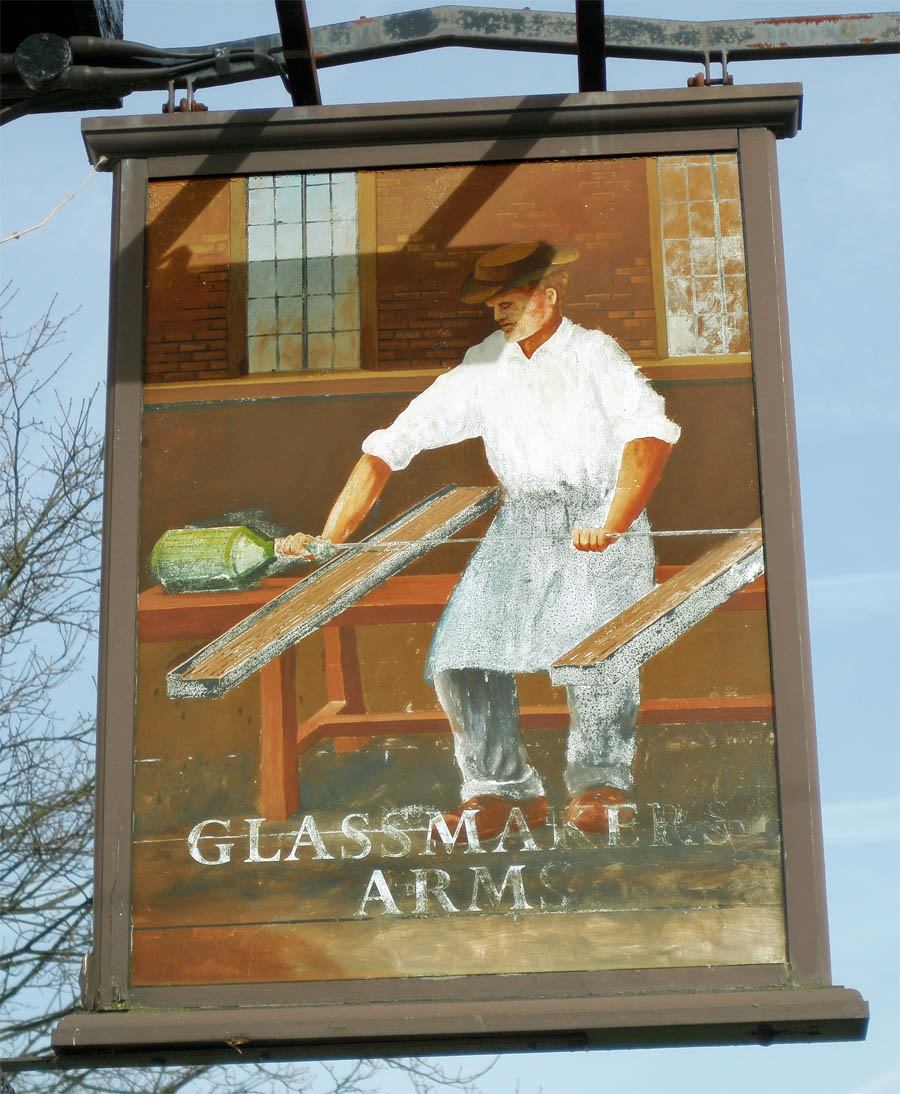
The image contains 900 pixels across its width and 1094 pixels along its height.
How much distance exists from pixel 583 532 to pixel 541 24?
239cm

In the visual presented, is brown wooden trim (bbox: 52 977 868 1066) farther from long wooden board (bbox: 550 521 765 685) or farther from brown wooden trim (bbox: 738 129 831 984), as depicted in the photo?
long wooden board (bbox: 550 521 765 685)

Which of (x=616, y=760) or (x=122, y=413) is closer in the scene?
(x=616, y=760)

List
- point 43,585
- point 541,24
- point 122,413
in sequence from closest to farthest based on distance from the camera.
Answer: point 122,413
point 541,24
point 43,585

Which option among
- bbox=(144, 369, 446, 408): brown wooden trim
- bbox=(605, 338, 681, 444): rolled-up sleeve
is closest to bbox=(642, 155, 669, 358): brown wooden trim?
bbox=(605, 338, 681, 444): rolled-up sleeve

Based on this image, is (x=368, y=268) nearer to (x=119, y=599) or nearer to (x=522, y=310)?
(x=522, y=310)

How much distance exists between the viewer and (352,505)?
7121 mm

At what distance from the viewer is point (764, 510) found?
695cm

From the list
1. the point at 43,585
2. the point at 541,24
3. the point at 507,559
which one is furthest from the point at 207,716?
the point at 43,585

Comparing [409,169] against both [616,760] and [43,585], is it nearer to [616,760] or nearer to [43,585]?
[616,760]

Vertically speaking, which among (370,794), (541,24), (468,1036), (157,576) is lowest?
(468,1036)

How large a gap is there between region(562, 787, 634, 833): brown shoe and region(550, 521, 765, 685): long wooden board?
42 cm

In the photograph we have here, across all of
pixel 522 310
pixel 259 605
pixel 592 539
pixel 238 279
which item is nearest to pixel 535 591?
pixel 592 539

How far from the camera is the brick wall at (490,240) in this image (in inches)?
290

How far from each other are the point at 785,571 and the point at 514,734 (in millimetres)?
1157
